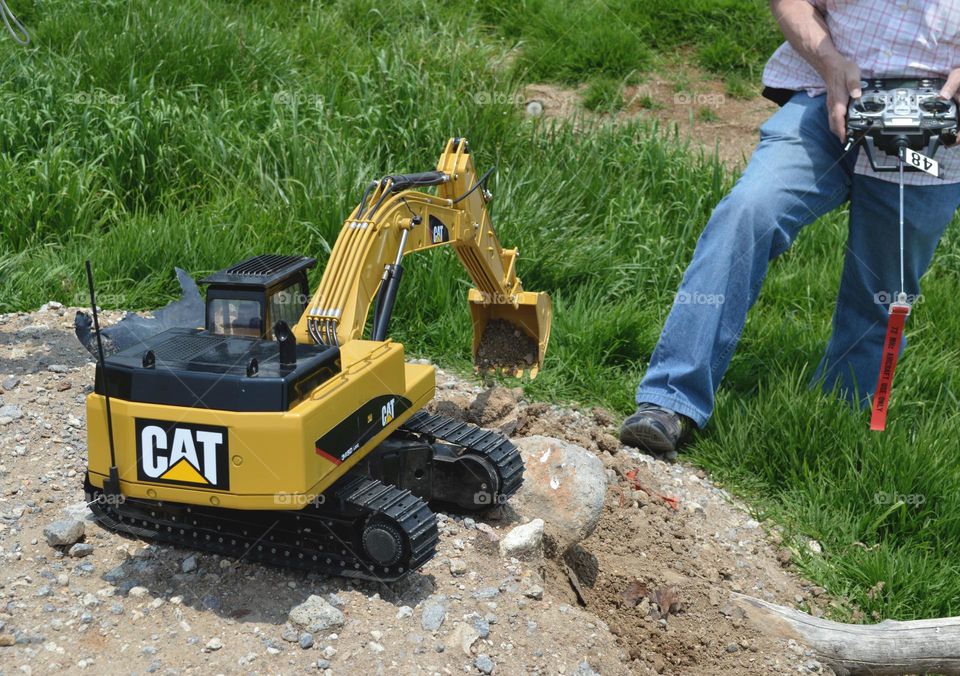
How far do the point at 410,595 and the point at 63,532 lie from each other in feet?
3.27

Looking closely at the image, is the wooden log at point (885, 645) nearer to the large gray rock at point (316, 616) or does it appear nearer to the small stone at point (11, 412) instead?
the large gray rock at point (316, 616)

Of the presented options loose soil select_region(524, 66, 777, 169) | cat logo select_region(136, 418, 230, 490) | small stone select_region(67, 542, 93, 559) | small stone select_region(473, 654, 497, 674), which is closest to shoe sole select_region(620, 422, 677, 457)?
small stone select_region(473, 654, 497, 674)

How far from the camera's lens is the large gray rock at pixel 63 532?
321 centimetres

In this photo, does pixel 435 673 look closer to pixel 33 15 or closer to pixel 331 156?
pixel 331 156

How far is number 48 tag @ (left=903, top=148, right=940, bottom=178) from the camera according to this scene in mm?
3834

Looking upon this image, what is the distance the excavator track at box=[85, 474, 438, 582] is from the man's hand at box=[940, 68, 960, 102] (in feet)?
7.56

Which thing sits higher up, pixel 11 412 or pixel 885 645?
pixel 11 412

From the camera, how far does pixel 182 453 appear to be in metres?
2.78

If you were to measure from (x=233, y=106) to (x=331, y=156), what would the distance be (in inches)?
38.0

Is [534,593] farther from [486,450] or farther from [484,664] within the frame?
[486,450]

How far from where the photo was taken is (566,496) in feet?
12.1

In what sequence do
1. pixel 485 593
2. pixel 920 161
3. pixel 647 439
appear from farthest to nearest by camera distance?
pixel 647 439, pixel 920 161, pixel 485 593

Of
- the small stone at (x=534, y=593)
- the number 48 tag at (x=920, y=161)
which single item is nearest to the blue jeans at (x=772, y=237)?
the number 48 tag at (x=920, y=161)

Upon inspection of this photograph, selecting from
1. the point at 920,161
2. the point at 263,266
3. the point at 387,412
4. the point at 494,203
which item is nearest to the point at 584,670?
the point at 387,412
